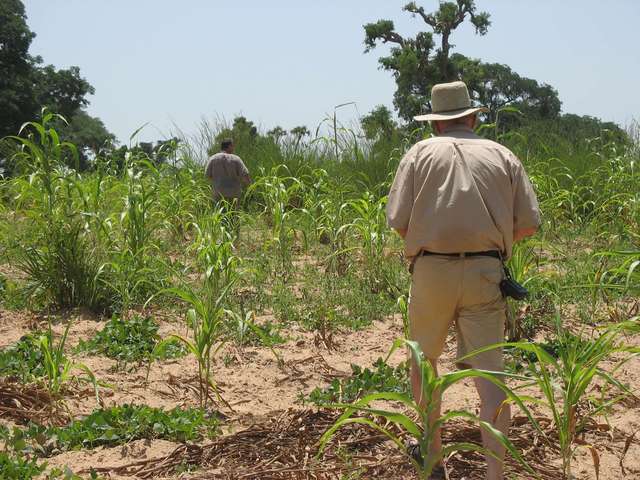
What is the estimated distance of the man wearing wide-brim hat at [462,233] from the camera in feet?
10.2

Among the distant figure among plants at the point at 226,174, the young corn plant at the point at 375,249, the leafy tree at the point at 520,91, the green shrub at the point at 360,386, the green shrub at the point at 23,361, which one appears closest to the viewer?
the green shrub at the point at 360,386

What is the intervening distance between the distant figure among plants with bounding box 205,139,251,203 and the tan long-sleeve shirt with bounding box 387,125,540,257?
6.44 meters

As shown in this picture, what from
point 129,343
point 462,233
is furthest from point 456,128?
point 129,343

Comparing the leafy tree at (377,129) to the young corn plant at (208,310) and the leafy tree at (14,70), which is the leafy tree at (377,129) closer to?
the young corn plant at (208,310)

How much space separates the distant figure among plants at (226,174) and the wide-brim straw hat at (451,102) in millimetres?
6265

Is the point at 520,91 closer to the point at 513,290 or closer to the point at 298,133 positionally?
the point at 298,133

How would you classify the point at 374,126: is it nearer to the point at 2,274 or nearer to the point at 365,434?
the point at 2,274

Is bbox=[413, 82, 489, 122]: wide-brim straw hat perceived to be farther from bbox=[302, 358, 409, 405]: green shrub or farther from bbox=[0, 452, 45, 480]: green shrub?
bbox=[0, 452, 45, 480]: green shrub

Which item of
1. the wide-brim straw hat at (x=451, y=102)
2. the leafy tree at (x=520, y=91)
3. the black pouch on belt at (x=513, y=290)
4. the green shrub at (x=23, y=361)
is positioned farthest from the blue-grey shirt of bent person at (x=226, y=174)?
the leafy tree at (x=520, y=91)

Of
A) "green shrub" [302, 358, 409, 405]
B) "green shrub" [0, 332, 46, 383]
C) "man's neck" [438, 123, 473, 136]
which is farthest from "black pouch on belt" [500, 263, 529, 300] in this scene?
"green shrub" [0, 332, 46, 383]

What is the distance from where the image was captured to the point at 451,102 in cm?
339

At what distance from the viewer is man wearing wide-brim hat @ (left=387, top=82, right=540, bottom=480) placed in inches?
122

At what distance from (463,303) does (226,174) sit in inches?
264

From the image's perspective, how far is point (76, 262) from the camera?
589cm
